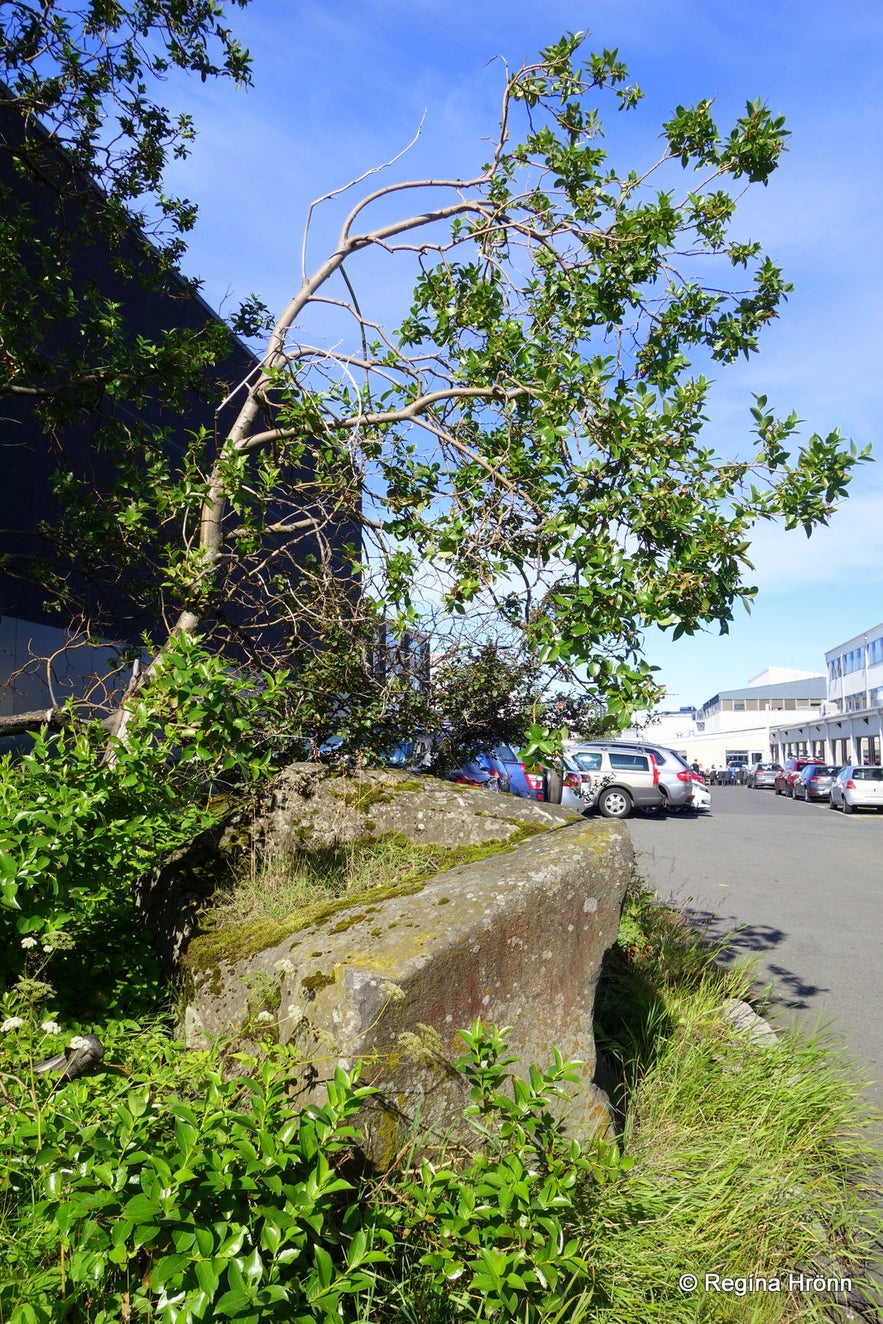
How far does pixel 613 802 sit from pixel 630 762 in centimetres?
130

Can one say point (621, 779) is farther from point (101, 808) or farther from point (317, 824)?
point (101, 808)

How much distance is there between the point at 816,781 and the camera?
40.2 m

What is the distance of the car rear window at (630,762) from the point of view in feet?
75.6

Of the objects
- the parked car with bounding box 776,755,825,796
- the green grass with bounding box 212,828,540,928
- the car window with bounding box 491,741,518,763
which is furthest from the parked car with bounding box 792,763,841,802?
the green grass with bounding box 212,828,540,928

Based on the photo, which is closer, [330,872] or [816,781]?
[330,872]

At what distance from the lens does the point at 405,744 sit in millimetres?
7324

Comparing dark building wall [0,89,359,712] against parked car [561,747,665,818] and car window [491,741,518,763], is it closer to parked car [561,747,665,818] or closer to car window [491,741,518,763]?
car window [491,741,518,763]

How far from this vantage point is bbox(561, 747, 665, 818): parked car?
2247 centimetres

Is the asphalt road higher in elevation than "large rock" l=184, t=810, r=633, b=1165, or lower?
lower

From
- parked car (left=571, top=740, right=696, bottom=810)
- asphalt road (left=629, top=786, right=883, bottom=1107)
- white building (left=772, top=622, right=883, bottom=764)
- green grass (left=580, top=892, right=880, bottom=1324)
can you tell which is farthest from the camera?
white building (left=772, top=622, right=883, bottom=764)

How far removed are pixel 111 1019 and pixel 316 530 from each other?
3019mm

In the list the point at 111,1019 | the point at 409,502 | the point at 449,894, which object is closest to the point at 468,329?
the point at 409,502

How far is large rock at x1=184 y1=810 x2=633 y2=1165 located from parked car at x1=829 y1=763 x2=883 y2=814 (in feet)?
99.1

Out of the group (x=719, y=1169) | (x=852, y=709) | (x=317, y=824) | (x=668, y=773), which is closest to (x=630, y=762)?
(x=668, y=773)
